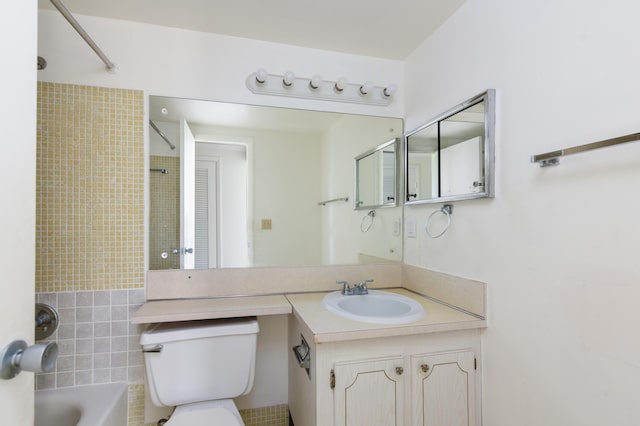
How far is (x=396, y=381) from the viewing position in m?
1.31

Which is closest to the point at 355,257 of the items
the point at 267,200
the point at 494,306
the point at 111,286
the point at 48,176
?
the point at 267,200

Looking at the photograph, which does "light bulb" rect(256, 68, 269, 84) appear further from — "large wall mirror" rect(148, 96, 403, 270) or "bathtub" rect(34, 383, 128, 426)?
"bathtub" rect(34, 383, 128, 426)

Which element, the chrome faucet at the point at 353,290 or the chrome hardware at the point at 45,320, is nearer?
the chrome hardware at the point at 45,320

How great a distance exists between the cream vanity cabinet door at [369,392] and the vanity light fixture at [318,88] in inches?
58.1

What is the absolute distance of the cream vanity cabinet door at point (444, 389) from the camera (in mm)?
1335

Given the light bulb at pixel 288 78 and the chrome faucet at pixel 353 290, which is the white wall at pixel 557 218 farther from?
the light bulb at pixel 288 78

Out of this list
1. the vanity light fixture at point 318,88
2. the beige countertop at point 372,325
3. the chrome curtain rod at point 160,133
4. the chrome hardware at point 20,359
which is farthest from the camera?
the vanity light fixture at point 318,88

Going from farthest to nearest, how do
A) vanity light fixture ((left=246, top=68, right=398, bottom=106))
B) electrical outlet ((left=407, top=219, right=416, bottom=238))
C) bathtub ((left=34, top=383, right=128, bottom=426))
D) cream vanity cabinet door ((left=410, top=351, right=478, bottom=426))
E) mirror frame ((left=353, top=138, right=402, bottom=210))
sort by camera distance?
mirror frame ((left=353, top=138, right=402, bottom=210)), electrical outlet ((left=407, top=219, right=416, bottom=238)), vanity light fixture ((left=246, top=68, right=398, bottom=106)), bathtub ((left=34, top=383, right=128, bottom=426)), cream vanity cabinet door ((left=410, top=351, right=478, bottom=426))

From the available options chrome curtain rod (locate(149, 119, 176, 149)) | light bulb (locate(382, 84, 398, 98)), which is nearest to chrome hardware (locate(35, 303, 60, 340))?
chrome curtain rod (locate(149, 119, 176, 149))

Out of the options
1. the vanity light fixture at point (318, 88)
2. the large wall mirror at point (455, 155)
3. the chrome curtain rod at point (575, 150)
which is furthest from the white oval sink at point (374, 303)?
the vanity light fixture at point (318, 88)

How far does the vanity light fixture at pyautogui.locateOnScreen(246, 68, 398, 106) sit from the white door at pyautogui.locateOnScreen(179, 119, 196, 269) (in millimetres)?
469

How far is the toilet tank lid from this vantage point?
1404 millimetres

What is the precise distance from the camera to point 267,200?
1.95m

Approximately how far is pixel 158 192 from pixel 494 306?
175 centimetres
